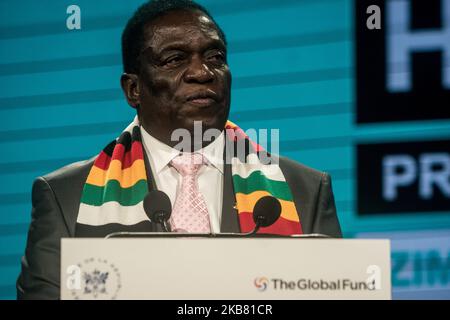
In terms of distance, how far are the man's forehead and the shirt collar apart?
14.0 inches

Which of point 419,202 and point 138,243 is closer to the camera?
point 138,243

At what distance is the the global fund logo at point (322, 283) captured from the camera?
2.11 meters

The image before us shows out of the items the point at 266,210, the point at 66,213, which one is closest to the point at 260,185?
the point at 66,213

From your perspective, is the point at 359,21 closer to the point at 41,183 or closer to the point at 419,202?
the point at 419,202

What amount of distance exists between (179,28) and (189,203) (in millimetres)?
632

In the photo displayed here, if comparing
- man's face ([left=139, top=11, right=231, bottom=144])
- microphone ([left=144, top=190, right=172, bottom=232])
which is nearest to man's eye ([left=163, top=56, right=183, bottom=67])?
man's face ([left=139, top=11, right=231, bottom=144])

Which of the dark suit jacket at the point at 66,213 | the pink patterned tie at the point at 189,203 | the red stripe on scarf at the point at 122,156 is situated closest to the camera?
the dark suit jacket at the point at 66,213

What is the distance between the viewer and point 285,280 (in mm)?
2111

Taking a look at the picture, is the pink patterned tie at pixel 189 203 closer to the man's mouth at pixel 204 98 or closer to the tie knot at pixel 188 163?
the tie knot at pixel 188 163

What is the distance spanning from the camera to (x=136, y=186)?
127 inches

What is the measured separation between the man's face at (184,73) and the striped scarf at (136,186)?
0.19 m

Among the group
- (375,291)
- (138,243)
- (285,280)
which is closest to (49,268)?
(138,243)

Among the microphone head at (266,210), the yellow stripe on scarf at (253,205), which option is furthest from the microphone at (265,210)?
the yellow stripe on scarf at (253,205)
